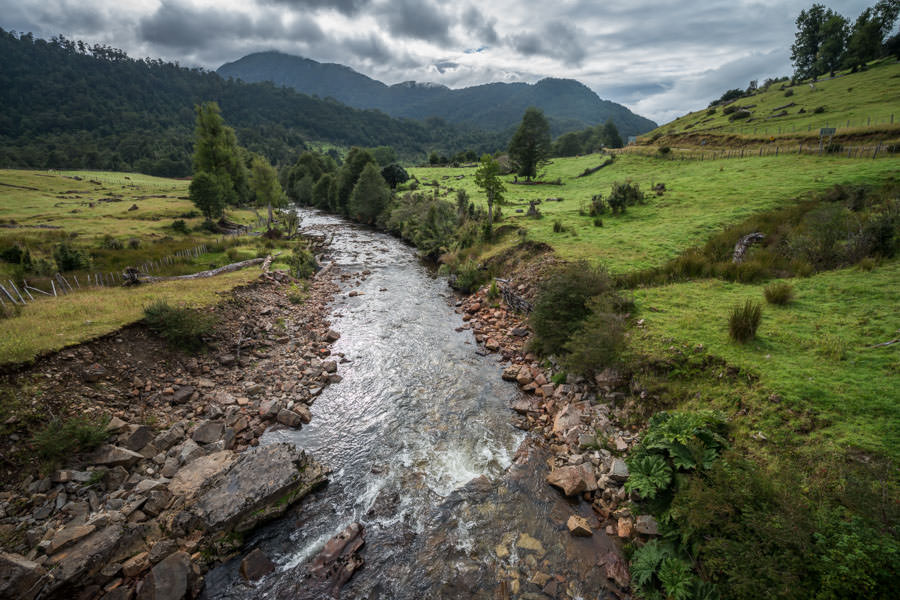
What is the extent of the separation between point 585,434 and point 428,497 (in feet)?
15.4

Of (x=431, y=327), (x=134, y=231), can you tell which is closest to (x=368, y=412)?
(x=431, y=327)

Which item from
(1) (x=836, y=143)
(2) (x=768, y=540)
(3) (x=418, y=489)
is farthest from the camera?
(1) (x=836, y=143)

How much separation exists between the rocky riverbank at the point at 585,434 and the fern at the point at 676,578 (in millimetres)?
657

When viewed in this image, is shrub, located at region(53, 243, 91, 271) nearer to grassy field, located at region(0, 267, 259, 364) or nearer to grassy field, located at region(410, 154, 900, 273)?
grassy field, located at region(0, 267, 259, 364)

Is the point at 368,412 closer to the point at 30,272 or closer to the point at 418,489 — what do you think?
the point at 418,489

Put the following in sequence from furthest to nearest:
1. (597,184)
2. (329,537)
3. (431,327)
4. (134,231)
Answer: (597,184)
(134,231)
(431,327)
(329,537)

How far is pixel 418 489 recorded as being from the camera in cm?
885

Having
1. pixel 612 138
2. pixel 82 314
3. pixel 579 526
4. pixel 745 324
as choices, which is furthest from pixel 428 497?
pixel 612 138

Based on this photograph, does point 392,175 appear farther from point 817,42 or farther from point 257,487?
point 817,42

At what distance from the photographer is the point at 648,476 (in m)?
7.32

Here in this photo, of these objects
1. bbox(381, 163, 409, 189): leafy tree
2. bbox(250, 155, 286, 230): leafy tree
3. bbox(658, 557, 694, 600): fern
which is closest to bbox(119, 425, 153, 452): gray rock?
bbox(658, 557, 694, 600): fern

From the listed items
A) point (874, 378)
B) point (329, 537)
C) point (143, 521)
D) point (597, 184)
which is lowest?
point (329, 537)

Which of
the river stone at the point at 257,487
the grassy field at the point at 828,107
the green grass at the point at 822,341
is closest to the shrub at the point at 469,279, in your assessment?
the green grass at the point at 822,341

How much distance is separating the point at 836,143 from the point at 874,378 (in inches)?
1384
